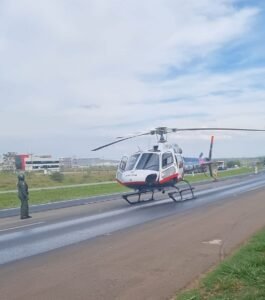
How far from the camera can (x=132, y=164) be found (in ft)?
70.9

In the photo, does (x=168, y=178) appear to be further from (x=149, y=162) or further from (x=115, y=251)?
(x=115, y=251)

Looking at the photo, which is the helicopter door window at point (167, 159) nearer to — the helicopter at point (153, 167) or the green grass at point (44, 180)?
the helicopter at point (153, 167)

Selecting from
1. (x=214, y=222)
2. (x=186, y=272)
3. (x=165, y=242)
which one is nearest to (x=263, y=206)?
(x=214, y=222)

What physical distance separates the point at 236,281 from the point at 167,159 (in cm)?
1578

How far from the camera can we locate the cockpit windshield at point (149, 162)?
70.6 ft

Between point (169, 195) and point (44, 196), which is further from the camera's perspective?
point (44, 196)

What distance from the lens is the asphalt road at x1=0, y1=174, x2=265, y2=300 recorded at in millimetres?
6954

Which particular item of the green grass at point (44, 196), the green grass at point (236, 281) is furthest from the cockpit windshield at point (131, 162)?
the green grass at point (236, 281)

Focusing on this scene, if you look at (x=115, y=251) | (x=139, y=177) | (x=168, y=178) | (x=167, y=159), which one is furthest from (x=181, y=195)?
(x=115, y=251)

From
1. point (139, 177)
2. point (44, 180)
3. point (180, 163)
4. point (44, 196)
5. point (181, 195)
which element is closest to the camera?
point (139, 177)

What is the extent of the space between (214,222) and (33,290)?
8152 mm

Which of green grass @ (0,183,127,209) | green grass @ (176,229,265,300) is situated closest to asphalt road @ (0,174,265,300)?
green grass @ (176,229,265,300)

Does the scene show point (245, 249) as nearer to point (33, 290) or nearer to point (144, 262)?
point (144, 262)

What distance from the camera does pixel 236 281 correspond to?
6.54 metres
